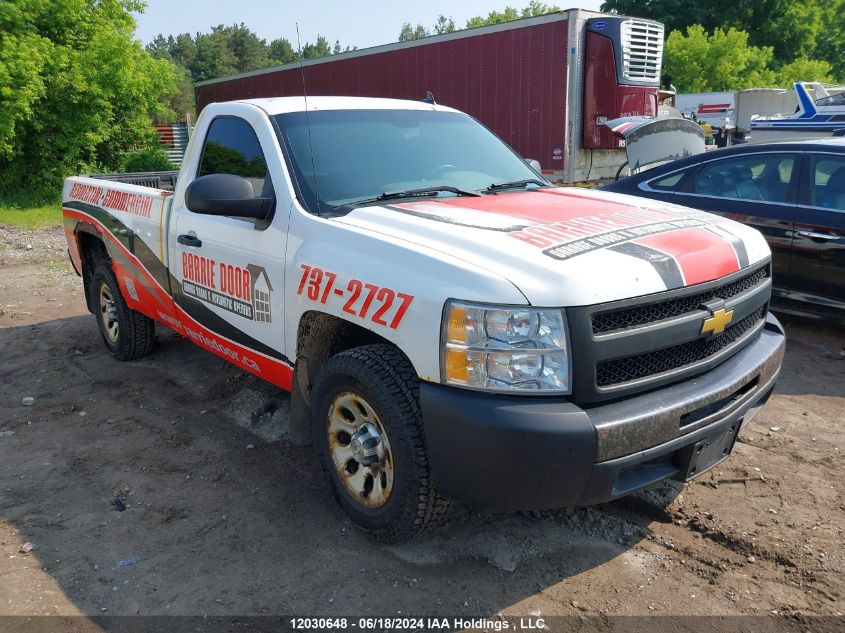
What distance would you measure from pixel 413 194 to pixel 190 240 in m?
1.43

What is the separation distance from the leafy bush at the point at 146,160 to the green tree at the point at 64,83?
0.66m

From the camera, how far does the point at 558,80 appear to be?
12.1 meters

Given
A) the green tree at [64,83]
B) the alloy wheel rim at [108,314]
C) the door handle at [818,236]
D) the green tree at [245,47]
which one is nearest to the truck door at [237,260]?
Result: the alloy wheel rim at [108,314]

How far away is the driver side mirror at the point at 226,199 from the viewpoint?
10.8 ft

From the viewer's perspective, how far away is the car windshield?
11.4 feet

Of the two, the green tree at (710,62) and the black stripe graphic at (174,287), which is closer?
the black stripe graphic at (174,287)

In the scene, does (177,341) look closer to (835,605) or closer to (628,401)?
(628,401)

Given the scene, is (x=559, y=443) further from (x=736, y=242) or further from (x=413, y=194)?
(x=413, y=194)

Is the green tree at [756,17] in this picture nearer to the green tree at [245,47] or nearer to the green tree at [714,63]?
the green tree at [714,63]

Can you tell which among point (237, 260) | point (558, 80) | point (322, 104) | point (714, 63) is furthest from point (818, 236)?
point (714, 63)

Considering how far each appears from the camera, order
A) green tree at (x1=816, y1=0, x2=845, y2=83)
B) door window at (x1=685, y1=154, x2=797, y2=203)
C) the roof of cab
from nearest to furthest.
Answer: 1. the roof of cab
2. door window at (x1=685, y1=154, x2=797, y2=203)
3. green tree at (x1=816, y1=0, x2=845, y2=83)

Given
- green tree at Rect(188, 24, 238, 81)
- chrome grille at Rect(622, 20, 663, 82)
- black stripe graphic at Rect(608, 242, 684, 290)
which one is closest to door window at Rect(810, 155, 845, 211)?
black stripe graphic at Rect(608, 242, 684, 290)

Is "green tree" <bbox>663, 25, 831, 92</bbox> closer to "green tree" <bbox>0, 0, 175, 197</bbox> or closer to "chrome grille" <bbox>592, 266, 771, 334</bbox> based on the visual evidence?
"green tree" <bbox>0, 0, 175, 197</bbox>

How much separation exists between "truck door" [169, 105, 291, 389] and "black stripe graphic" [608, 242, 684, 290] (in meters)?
1.57
